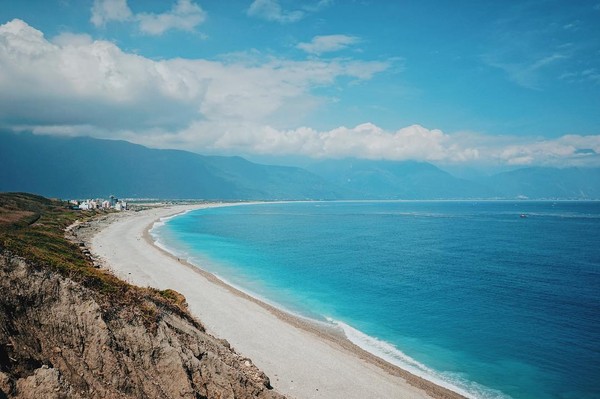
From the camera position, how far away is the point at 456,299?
154 feet

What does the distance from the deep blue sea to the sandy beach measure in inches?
120

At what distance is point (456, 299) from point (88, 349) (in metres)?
44.5

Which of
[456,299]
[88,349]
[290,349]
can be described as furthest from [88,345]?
[456,299]

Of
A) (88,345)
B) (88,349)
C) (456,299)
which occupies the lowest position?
(456,299)

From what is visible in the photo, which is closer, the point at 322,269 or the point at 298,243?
the point at 322,269

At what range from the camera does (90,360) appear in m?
13.5

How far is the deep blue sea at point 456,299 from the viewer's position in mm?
28406

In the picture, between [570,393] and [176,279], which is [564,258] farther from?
[176,279]

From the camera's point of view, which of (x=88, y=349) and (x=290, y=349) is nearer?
(x=88, y=349)

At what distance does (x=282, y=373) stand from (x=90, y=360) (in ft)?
46.7

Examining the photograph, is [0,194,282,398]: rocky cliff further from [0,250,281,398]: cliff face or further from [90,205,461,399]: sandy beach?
[90,205,461,399]: sandy beach

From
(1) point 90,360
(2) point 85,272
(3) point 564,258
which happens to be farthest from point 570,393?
(3) point 564,258

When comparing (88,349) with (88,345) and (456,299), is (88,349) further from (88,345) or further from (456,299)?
(456,299)

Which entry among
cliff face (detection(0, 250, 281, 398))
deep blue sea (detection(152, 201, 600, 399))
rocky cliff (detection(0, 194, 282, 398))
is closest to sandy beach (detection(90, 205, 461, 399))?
deep blue sea (detection(152, 201, 600, 399))
